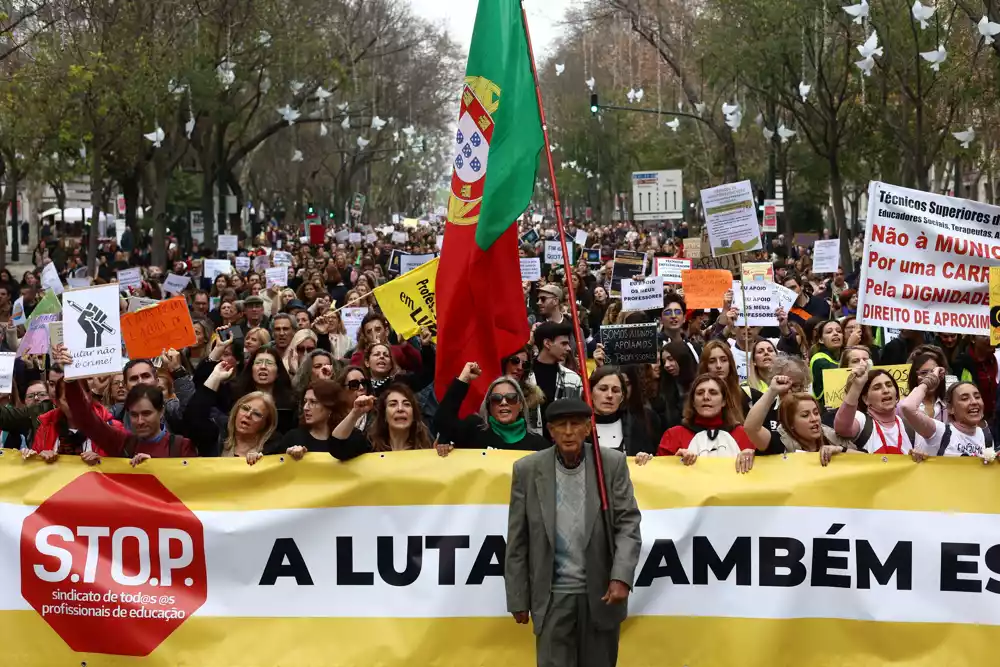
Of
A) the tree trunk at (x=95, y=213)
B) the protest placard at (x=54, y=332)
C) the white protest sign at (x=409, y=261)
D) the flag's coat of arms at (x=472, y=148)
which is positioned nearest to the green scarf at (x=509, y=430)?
the flag's coat of arms at (x=472, y=148)

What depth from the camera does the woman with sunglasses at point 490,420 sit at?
7242mm

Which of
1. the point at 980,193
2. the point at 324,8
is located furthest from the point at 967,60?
the point at 980,193

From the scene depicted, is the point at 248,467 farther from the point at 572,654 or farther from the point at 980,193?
the point at 980,193

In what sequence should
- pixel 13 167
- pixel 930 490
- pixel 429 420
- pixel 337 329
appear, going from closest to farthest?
1. pixel 930 490
2. pixel 429 420
3. pixel 337 329
4. pixel 13 167

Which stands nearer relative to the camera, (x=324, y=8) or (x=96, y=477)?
(x=96, y=477)

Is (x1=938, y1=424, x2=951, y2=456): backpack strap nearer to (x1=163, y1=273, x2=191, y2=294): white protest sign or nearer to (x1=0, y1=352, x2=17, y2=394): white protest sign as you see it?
(x1=0, y1=352, x2=17, y2=394): white protest sign

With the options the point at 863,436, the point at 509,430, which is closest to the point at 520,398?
the point at 509,430

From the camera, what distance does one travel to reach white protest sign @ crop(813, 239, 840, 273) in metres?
18.7

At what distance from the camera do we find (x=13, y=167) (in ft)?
123

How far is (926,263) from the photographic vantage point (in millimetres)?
8234

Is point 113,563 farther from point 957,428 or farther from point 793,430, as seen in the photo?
point 957,428

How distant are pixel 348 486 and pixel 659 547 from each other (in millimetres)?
1432

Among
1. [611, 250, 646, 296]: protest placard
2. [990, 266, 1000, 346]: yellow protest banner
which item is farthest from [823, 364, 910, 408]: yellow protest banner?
[611, 250, 646, 296]: protest placard

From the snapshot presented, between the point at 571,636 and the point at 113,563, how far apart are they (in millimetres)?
2439
